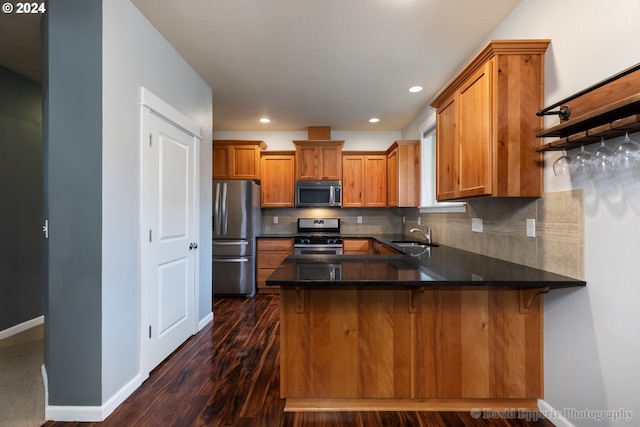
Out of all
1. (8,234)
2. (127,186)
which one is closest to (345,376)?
(127,186)

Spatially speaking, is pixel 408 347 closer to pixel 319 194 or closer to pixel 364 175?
pixel 319 194

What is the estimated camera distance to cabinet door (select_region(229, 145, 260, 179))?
4461 mm

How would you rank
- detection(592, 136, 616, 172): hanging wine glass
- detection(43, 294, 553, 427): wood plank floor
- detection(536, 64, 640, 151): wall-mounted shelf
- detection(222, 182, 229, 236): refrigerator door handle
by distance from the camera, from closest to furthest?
detection(536, 64, 640, 151): wall-mounted shelf, detection(592, 136, 616, 172): hanging wine glass, detection(43, 294, 553, 427): wood plank floor, detection(222, 182, 229, 236): refrigerator door handle

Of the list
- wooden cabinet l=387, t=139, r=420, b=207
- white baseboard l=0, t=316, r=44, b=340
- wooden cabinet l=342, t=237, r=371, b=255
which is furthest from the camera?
wooden cabinet l=342, t=237, r=371, b=255

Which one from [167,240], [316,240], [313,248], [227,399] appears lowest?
[227,399]

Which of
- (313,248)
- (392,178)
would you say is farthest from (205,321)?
(392,178)

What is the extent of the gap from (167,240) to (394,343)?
193 centimetres

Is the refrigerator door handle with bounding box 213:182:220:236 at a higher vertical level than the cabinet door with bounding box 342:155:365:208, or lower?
lower

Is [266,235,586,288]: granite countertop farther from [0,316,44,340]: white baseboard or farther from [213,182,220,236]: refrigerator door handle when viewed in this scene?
[0,316,44,340]: white baseboard

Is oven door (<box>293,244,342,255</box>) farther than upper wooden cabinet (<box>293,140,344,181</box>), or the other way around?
upper wooden cabinet (<box>293,140,344,181</box>)

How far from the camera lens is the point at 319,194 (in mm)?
4562

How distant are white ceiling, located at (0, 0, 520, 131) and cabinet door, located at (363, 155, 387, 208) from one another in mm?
1212

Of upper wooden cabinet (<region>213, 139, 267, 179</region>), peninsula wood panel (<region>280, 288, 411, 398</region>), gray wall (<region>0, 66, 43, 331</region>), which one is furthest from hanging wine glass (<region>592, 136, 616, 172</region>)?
gray wall (<region>0, 66, 43, 331</region>)

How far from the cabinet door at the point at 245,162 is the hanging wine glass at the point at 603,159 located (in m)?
3.94
